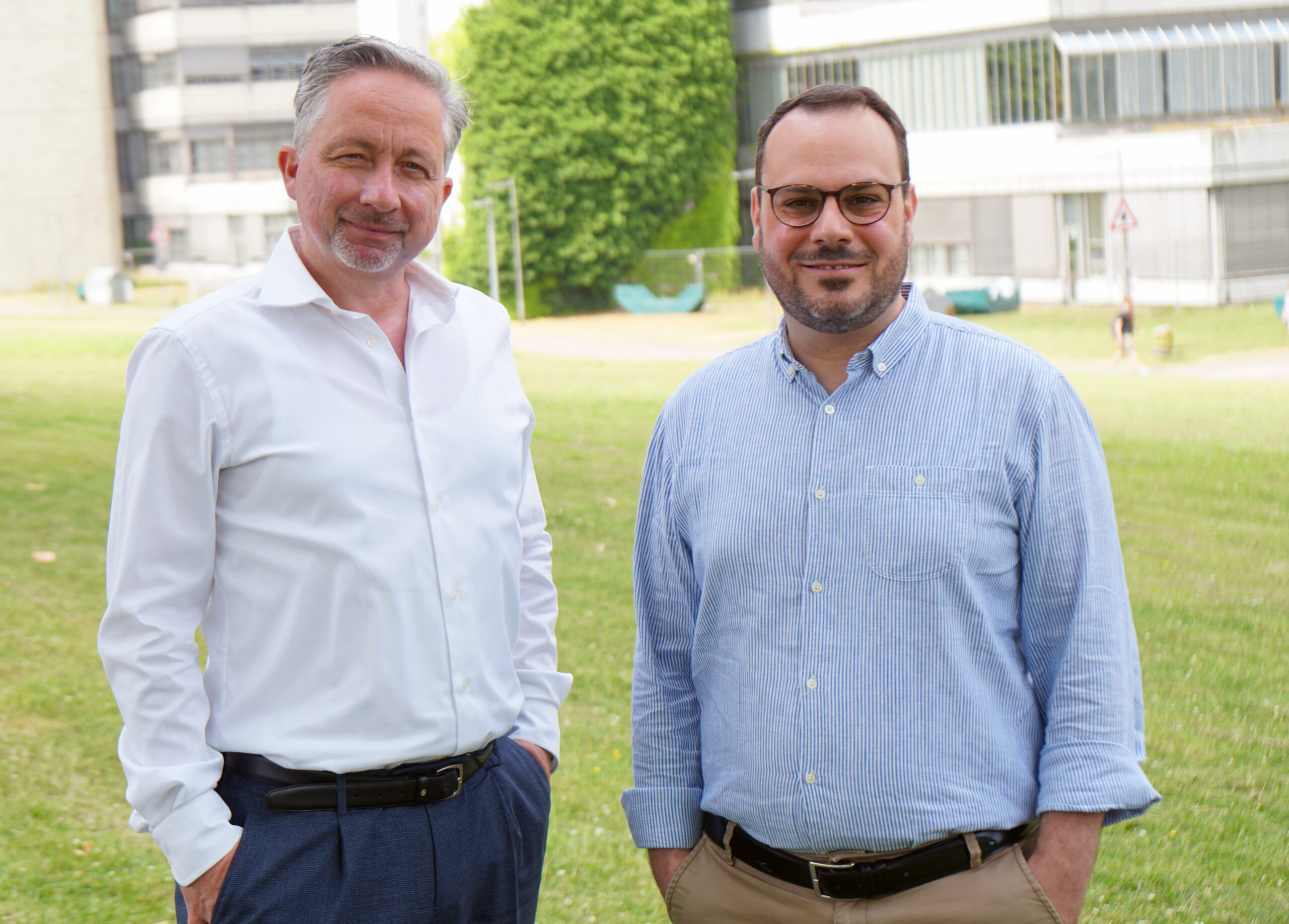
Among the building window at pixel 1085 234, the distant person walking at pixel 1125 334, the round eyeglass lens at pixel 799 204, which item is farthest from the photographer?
the building window at pixel 1085 234

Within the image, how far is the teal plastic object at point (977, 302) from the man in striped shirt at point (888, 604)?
3762cm

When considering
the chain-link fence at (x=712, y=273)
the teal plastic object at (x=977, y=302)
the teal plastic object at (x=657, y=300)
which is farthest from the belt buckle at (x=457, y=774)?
the chain-link fence at (x=712, y=273)

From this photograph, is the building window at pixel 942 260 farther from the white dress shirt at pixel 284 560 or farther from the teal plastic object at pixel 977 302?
the white dress shirt at pixel 284 560

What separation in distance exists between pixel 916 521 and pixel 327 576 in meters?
1.21

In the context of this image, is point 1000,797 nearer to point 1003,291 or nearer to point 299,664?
point 299,664

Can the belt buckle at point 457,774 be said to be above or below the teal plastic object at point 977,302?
below

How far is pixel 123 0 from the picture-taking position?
2689 inches

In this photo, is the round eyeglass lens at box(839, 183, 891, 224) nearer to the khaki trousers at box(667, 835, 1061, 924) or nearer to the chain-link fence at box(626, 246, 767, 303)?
the khaki trousers at box(667, 835, 1061, 924)

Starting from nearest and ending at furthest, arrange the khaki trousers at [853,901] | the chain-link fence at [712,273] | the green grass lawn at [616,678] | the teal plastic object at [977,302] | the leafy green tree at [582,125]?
the khaki trousers at [853,901] < the green grass lawn at [616,678] < the teal plastic object at [977,302] < the chain-link fence at [712,273] < the leafy green tree at [582,125]

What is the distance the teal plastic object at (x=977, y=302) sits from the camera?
39.6 meters

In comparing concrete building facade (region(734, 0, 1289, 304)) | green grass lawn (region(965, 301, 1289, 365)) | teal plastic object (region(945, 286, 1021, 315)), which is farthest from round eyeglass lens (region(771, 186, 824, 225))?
teal plastic object (region(945, 286, 1021, 315))

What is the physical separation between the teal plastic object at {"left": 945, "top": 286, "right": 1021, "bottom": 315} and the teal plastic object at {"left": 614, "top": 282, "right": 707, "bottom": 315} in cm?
907

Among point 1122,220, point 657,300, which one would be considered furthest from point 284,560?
point 657,300

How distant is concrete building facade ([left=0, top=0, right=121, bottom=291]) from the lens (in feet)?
209
